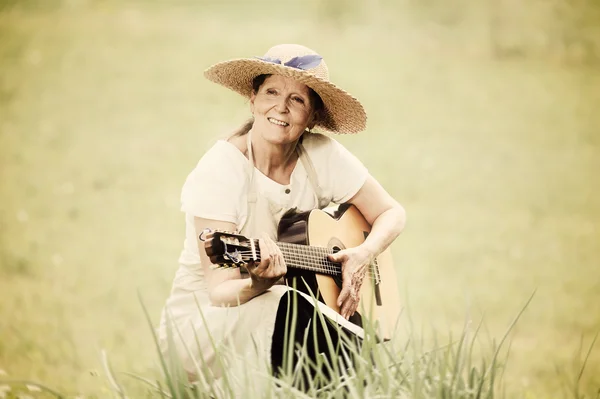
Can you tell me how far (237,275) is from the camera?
7.29 ft

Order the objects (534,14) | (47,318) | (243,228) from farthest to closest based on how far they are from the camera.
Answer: (534,14)
(47,318)
(243,228)

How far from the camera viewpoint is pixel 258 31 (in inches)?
197

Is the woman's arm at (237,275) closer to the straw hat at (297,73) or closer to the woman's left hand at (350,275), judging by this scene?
the woman's left hand at (350,275)

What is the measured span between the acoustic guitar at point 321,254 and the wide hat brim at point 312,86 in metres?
0.25

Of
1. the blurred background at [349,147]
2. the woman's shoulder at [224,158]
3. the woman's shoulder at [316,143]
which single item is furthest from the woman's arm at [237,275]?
the blurred background at [349,147]

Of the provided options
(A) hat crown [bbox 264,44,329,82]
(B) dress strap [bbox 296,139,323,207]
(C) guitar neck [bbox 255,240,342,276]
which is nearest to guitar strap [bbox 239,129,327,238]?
(B) dress strap [bbox 296,139,323,207]

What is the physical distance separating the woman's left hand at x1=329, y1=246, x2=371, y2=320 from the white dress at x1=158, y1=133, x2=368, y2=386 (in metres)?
0.17

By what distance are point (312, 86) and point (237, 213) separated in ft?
1.35

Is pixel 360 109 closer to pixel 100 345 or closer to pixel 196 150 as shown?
pixel 100 345

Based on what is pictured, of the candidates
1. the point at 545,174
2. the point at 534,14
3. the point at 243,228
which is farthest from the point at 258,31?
the point at 243,228

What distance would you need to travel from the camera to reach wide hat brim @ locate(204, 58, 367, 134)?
89.0 inches

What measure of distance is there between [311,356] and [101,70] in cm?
320

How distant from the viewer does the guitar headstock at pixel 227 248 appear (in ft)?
6.52

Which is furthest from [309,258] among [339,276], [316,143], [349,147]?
[349,147]
